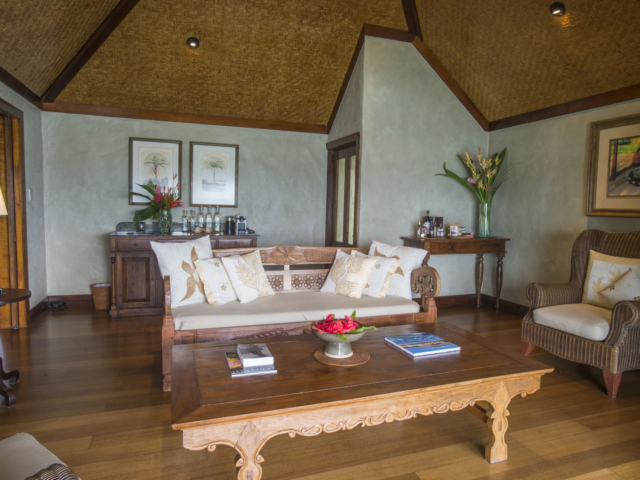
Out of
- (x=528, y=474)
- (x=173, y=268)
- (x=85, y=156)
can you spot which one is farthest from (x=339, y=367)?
(x=85, y=156)

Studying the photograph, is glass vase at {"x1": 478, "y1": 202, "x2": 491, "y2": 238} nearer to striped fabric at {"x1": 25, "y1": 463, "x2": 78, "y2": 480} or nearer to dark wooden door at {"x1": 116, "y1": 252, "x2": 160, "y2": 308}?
dark wooden door at {"x1": 116, "y1": 252, "x2": 160, "y2": 308}

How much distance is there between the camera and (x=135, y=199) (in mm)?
5297

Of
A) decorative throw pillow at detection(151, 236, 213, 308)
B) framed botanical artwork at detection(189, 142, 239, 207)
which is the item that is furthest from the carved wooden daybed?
framed botanical artwork at detection(189, 142, 239, 207)

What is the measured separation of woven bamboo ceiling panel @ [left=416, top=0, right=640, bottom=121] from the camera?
11.4 ft

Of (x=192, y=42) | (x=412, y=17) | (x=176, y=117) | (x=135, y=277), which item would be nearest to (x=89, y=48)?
(x=192, y=42)

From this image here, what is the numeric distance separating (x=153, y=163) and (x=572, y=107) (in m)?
4.70

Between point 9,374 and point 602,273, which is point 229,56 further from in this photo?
point 602,273

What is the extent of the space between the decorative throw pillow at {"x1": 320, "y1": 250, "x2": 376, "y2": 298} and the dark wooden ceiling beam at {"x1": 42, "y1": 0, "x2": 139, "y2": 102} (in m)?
3.25

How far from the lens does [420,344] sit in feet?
7.59

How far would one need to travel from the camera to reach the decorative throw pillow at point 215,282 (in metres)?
3.18

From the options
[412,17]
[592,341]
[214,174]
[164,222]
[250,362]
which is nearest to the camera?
[250,362]

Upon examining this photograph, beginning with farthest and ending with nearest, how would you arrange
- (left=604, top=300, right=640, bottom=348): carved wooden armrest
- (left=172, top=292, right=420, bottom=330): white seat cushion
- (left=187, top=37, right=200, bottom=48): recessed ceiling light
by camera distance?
(left=187, top=37, right=200, bottom=48): recessed ceiling light → (left=172, top=292, right=420, bottom=330): white seat cushion → (left=604, top=300, right=640, bottom=348): carved wooden armrest

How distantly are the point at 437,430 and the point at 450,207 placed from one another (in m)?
3.41

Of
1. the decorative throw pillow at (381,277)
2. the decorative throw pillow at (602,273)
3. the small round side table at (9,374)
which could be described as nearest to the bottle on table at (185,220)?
the small round side table at (9,374)
